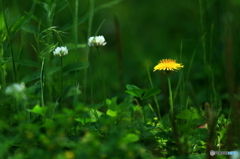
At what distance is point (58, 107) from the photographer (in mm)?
2150

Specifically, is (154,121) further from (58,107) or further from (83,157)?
(83,157)

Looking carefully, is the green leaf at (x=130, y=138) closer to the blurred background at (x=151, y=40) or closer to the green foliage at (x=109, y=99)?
the green foliage at (x=109, y=99)

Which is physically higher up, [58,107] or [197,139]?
[58,107]

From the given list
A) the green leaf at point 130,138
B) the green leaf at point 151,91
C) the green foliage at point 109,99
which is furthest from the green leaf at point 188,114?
the green leaf at point 130,138

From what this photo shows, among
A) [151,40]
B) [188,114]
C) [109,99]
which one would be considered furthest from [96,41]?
[151,40]

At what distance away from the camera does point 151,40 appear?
437cm

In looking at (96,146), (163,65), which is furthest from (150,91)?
(96,146)

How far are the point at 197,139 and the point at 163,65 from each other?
0.31m

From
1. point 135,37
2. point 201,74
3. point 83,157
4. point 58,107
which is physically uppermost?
point 135,37

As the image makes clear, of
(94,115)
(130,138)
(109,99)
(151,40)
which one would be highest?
(151,40)

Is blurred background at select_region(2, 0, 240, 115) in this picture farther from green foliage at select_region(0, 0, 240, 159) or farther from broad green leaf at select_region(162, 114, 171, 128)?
broad green leaf at select_region(162, 114, 171, 128)

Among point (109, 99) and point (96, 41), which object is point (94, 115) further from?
point (109, 99)

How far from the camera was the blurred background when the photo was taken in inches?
93.2

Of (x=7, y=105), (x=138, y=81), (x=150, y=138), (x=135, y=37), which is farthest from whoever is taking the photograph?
(x=135, y=37)
